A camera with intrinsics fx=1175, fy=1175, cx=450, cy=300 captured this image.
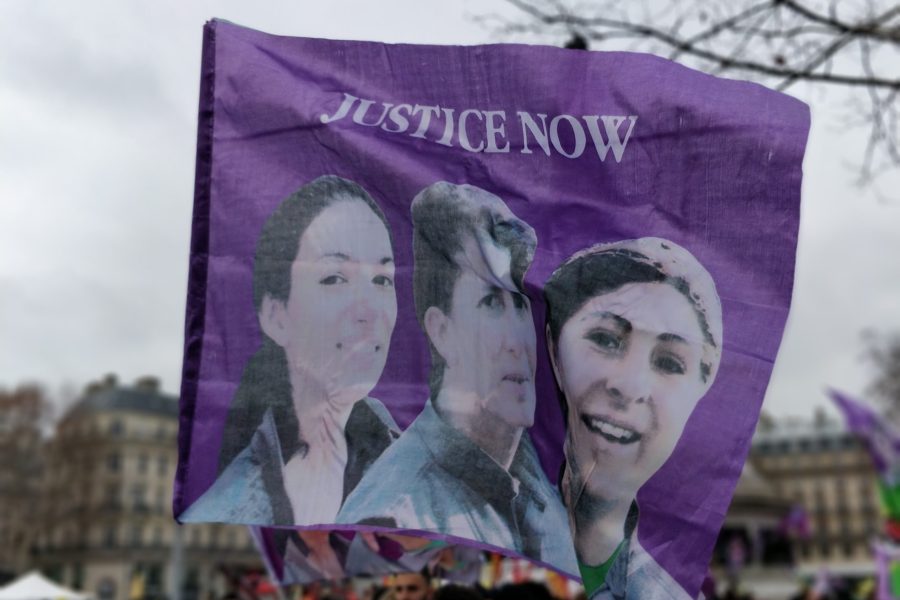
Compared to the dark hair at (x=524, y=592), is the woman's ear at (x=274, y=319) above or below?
above

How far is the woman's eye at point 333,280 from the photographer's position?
412 centimetres

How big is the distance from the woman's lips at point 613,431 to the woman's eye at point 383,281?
0.85m

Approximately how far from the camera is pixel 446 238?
424cm

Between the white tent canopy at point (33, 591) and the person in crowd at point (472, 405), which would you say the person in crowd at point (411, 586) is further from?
the white tent canopy at point (33, 591)

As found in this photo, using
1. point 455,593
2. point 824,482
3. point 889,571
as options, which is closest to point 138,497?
point 824,482

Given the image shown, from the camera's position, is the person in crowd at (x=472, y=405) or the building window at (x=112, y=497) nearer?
the person in crowd at (x=472, y=405)

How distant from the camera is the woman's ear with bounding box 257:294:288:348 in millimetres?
4062

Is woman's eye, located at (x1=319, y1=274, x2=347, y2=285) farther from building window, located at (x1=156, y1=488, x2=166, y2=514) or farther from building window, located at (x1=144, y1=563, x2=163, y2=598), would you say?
building window, located at (x1=156, y1=488, x2=166, y2=514)

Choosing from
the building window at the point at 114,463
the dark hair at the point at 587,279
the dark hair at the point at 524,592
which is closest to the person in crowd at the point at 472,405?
the dark hair at the point at 587,279

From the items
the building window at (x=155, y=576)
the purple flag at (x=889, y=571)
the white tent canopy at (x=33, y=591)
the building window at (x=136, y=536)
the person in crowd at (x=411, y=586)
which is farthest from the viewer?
the building window at (x=136, y=536)

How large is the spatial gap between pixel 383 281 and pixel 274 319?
41 cm

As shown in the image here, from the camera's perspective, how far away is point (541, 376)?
165 inches

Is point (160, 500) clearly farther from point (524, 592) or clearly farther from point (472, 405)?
point (472, 405)

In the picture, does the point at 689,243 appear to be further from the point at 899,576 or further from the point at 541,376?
the point at 899,576
